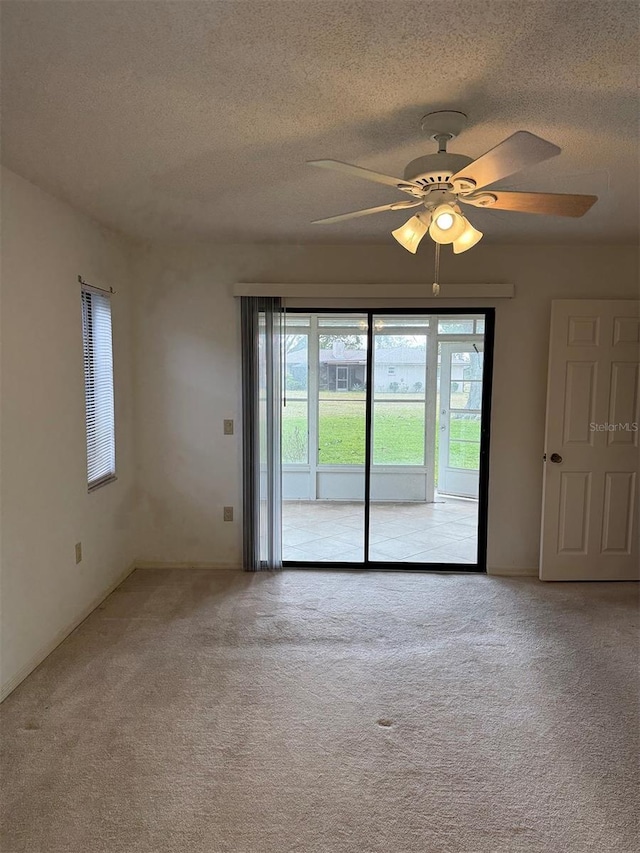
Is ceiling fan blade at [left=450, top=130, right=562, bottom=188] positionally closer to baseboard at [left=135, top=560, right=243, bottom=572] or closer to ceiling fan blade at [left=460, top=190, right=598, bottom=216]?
ceiling fan blade at [left=460, top=190, right=598, bottom=216]

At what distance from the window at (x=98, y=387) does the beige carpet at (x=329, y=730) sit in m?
0.91

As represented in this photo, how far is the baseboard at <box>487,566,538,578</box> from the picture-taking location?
4.10m

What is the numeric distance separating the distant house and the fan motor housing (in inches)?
110

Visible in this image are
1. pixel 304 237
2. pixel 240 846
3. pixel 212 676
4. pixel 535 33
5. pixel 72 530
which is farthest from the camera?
pixel 304 237

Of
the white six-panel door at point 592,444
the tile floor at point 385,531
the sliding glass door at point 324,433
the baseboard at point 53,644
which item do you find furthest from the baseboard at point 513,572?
the baseboard at point 53,644

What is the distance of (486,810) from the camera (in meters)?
1.91

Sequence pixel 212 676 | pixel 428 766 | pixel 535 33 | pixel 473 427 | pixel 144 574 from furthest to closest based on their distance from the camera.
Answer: pixel 473 427, pixel 144 574, pixel 212 676, pixel 428 766, pixel 535 33

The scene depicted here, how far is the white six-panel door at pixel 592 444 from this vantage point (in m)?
3.82

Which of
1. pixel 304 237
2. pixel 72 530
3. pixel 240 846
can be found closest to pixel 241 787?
pixel 240 846

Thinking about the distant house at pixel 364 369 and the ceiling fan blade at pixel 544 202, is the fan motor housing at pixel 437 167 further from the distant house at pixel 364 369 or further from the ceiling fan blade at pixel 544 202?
the distant house at pixel 364 369

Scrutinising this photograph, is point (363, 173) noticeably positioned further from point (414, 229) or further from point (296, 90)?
point (414, 229)

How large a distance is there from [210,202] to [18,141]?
998 millimetres

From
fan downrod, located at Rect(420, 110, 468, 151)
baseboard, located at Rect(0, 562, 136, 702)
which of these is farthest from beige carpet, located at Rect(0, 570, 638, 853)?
fan downrod, located at Rect(420, 110, 468, 151)

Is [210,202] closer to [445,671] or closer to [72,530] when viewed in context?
[72,530]
